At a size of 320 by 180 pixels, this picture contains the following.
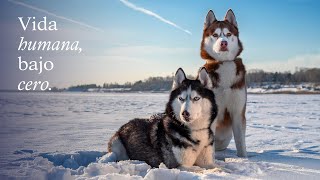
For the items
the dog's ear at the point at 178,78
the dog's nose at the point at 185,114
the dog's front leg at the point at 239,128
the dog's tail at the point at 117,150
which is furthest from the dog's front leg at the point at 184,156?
the dog's front leg at the point at 239,128

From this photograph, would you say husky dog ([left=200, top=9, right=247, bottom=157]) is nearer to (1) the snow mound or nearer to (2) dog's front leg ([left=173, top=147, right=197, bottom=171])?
(2) dog's front leg ([left=173, top=147, right=197, bottom=171])

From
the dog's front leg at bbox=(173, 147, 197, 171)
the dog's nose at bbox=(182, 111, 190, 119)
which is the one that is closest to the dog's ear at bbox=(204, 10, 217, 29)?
the dog's nose at bbox=(182, 111, 190, 119)

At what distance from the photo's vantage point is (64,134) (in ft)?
28.7

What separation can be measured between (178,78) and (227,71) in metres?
0.96

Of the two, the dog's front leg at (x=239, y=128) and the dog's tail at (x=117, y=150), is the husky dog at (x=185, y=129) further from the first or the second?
the dog's front leg at (x=239, y=128)

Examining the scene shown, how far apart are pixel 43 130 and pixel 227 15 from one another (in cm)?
602

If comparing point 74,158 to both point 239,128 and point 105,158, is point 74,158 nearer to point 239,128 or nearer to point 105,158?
point 105,158

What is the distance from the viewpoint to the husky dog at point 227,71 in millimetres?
5391

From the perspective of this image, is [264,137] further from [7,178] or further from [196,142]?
[7,178]

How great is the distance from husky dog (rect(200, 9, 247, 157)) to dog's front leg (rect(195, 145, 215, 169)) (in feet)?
2.08

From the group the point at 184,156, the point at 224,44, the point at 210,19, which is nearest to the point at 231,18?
the point at 210,19

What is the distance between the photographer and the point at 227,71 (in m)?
5.39

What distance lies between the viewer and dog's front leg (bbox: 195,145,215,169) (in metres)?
4.72

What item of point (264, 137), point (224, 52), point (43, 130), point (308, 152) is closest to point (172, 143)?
point (224, 52)
